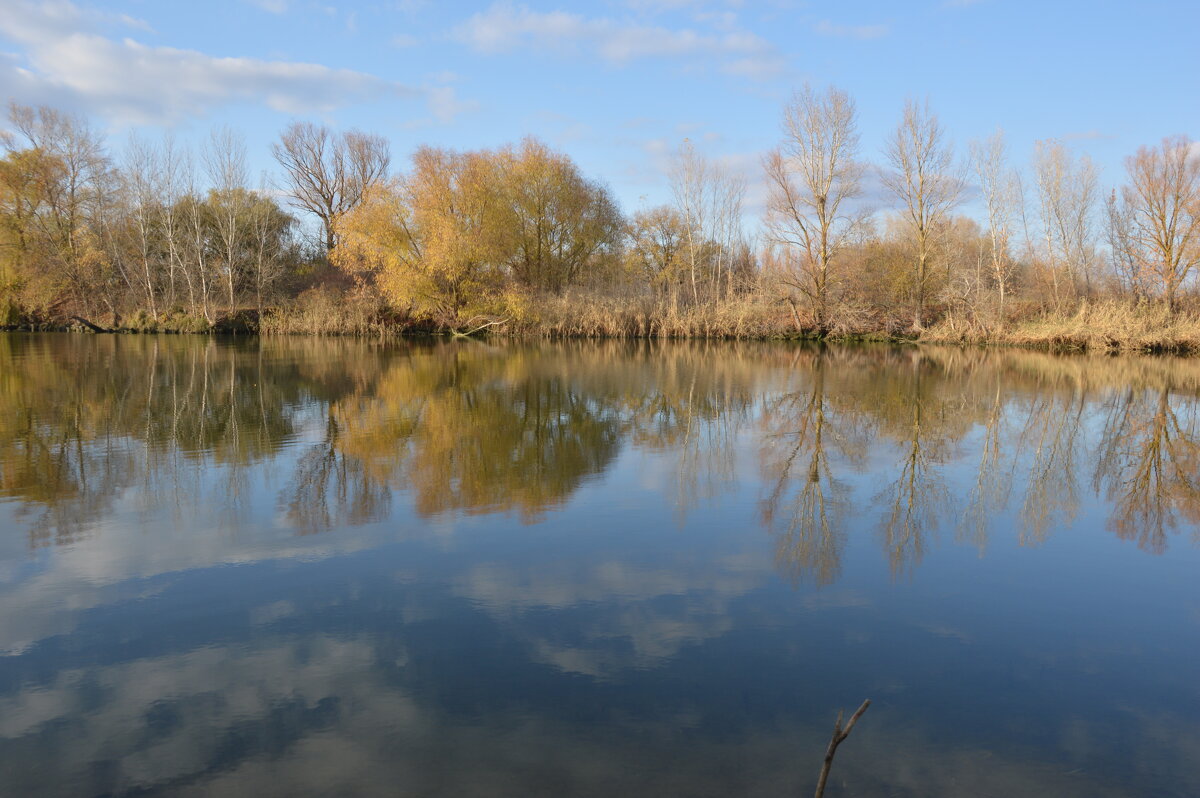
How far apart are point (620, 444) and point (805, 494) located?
9.85 feet

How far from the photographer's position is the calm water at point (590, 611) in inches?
125

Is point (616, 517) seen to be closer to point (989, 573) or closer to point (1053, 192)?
point (989, 573)

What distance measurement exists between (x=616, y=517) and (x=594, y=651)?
2474mm

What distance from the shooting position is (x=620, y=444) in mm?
9773

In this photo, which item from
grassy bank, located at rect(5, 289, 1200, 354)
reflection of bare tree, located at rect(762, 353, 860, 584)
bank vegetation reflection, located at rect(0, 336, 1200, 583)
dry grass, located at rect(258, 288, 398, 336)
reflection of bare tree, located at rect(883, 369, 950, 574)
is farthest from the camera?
dry grass, located at rect(258, 288, 398, 336)

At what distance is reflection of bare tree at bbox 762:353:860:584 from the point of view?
5.59m

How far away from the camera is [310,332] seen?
130 feet

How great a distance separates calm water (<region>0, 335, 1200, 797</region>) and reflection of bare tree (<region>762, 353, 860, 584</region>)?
0.16 ft

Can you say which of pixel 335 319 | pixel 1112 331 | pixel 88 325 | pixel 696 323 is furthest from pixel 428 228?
pixel 1112 331

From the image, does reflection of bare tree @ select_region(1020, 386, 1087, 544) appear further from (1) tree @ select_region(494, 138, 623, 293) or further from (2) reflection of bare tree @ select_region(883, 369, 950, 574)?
(1) tree @ select_region(494, 138, 623, 293)

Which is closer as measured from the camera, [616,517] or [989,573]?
[989,573]

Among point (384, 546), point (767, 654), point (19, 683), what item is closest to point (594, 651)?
point (767, 654)

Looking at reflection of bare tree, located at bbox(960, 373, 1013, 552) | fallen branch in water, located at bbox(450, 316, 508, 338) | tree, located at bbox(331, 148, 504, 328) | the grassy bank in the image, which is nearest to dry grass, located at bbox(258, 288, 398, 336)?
the grassy bank

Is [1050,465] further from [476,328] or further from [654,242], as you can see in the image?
[654,242]
